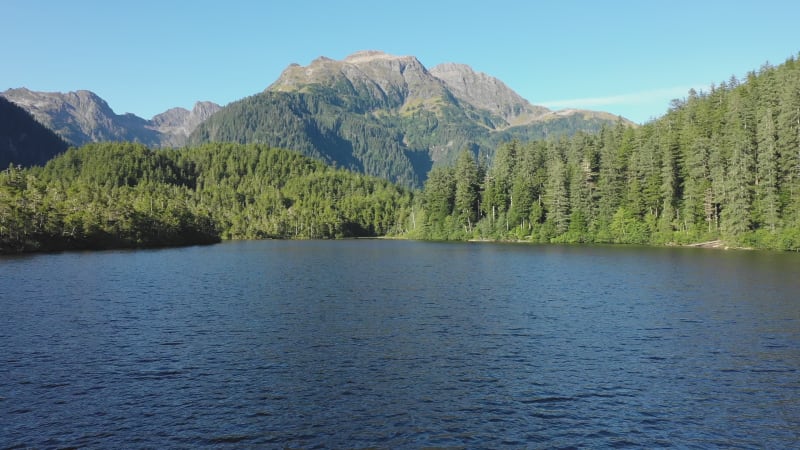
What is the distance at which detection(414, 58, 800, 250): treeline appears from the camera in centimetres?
12631

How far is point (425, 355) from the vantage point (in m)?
36.3

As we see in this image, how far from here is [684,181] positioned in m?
155

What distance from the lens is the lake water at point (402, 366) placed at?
24.0m

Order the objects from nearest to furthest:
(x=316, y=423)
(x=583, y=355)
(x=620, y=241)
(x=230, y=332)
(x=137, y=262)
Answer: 1. (x=316, y=423)
2. (x=583, y=355)
3. (x=230, y=332)
4. (x=137, y=262)
5. (x=620, y=241)

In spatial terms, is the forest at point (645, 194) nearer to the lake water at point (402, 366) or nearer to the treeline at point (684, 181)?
the treeline at point (684, 181)

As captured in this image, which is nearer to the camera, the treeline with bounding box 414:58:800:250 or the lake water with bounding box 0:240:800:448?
the lake water with bounding box 0:240:800:448

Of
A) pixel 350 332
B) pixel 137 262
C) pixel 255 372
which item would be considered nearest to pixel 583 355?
pixel 350 332

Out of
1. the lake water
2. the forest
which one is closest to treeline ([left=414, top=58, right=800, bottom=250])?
the forest

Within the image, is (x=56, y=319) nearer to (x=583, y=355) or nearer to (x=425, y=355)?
(x=425, y=355)

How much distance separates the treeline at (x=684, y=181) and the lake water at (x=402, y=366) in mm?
73655

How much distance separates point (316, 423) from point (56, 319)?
35635 mm

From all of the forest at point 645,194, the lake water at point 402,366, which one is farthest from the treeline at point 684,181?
the lake water at point 402,366

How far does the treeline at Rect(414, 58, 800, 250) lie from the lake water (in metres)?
73.7

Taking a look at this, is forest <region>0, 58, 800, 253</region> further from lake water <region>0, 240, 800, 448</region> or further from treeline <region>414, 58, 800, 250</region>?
lake water <region>0, 240, 800, 448</region>
